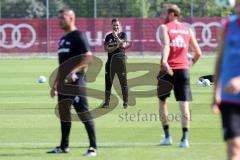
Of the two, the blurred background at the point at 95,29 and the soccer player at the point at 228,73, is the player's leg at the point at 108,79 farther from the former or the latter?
the blurred background at the point at 95,29

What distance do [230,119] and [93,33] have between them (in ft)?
146

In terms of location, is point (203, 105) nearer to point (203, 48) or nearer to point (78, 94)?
point (78, 94)

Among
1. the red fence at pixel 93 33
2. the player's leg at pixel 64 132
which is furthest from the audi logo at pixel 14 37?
the player's leg at pixel 64 132

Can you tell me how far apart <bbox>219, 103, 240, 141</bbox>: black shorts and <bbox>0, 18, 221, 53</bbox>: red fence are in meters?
43.1

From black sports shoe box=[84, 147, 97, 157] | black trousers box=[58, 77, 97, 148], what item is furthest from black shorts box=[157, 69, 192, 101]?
black sports shoe box=[84, 147, 97, 157]

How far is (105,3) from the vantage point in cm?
5456

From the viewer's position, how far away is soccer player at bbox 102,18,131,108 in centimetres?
1858

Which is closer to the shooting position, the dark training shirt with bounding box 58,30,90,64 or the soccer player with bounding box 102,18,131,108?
the dark training shirt with bounding box 58,30,90,64

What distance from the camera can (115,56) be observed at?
1881 centimetres

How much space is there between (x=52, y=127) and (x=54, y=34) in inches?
1456

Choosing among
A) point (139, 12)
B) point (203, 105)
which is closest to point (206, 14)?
point (139, 12)

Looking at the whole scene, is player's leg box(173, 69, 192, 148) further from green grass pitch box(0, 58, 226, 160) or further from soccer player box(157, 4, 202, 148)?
green grass pitch box(0, 58, 226, 160)

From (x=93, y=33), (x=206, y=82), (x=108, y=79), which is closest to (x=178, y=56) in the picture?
(x=108, y=79)

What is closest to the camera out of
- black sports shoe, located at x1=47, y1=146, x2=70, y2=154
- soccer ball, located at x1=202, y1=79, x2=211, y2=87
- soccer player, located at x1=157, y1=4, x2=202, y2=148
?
black sports shoe, located at x1=47, y1=146, x2=70, y2=154
